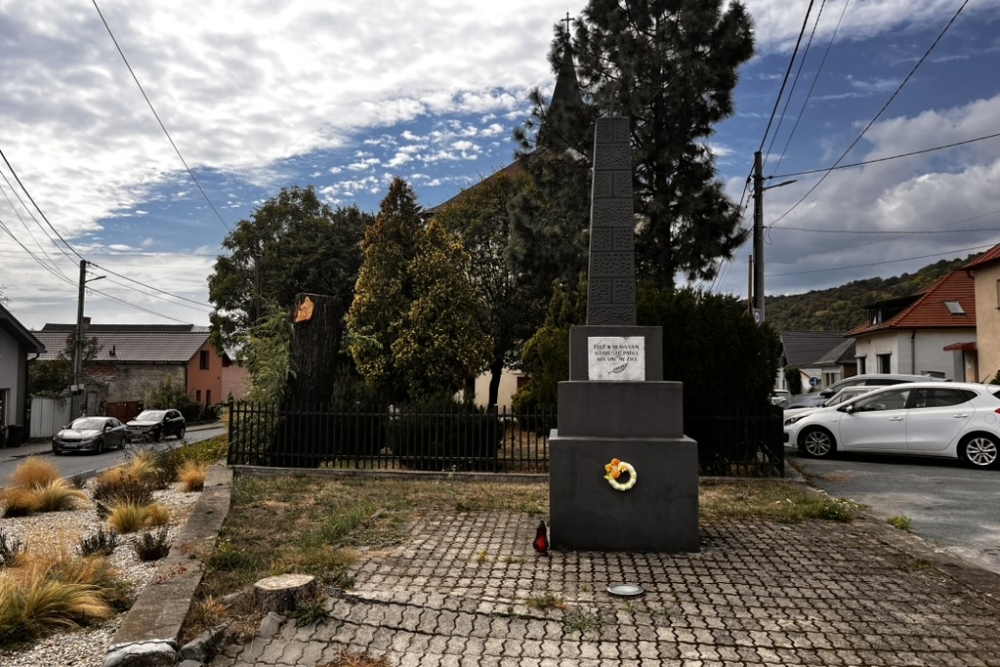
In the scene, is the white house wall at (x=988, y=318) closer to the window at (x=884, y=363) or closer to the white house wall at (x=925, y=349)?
the white house wall at (x=925, y=349)

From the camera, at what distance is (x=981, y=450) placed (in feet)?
40.3

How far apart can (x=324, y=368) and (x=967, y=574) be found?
1012 cm

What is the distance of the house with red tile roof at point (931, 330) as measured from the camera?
103 ft

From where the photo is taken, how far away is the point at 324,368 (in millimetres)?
12938

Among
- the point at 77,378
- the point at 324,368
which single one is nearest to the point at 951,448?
the point at 324,368

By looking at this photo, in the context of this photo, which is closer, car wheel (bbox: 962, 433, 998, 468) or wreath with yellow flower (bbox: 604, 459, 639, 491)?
wreath with yellow flower (bbox: 604, 459, 639, 491)

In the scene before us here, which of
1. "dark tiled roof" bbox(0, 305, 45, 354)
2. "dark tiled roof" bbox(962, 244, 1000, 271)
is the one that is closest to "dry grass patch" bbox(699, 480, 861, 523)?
"dark tiled roof" bbox(962, 244, 1000, 271)

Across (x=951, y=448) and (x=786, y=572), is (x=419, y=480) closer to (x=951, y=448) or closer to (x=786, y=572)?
(x=786, y=572)

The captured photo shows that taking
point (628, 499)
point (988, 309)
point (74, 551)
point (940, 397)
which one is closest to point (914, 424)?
point (940, 397)

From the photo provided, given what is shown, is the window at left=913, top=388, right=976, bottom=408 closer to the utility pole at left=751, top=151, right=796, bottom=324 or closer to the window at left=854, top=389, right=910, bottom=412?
the window at left=854, top=389, right=910, bottom=412

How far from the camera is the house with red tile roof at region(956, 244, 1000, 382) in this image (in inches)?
936

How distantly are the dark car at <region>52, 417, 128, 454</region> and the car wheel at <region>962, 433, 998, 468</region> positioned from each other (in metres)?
26.8

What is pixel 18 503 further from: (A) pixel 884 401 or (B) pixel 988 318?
(B) pixel 988 318

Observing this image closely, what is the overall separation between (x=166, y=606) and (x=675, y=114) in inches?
627
